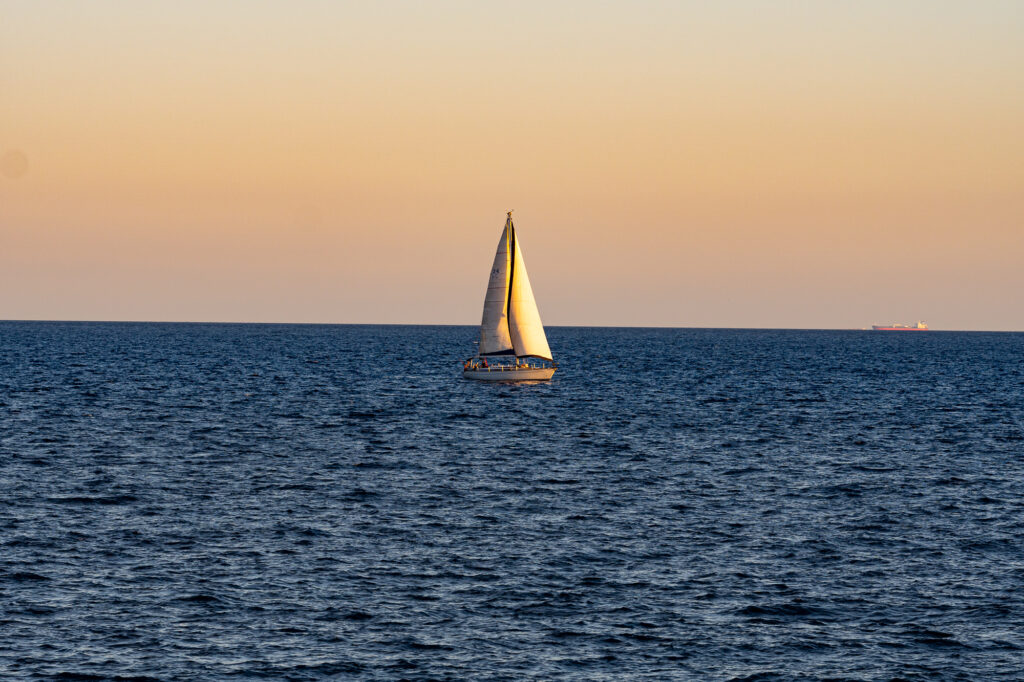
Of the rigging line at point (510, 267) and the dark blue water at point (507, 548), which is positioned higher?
the rigging line at point (510, 267)

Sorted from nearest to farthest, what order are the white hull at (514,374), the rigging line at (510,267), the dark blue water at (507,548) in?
the dark blue water at (507,548), the rigging line at (510,267), the white hull at (514,374)

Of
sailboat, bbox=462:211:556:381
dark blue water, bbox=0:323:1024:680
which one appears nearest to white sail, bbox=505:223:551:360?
sailboat, bbox=462:211:556:381

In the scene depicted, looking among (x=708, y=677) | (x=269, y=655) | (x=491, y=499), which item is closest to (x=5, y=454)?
(x=491, y=499)

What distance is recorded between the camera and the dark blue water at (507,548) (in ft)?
81.8

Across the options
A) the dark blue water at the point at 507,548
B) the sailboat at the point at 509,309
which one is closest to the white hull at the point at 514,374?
the sailboat at the point at 509,309

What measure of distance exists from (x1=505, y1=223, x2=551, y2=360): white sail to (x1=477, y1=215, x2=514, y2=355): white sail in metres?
0.44

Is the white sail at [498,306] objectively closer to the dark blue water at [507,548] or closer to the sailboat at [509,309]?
the sailboat at [509,309]

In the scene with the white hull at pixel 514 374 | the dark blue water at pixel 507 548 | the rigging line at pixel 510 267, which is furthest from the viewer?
the white hull at pixel 514 374

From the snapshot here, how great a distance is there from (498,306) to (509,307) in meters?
0.97

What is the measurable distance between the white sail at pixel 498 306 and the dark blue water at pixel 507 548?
70.8ft

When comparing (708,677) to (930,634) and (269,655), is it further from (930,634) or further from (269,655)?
(269,655)

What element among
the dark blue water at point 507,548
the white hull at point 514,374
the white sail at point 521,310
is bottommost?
the dark blue water at point 507,548

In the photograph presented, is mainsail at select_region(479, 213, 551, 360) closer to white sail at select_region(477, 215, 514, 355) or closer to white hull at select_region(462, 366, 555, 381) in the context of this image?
white sail at select_region(477, 215, 514, 355)

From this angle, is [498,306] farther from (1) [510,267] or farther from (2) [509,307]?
(1) [510,267]
